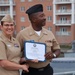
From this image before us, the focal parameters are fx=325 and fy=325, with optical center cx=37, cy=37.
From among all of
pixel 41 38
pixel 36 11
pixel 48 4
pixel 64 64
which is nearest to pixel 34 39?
pixel 41 38

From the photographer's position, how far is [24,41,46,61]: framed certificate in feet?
9.07

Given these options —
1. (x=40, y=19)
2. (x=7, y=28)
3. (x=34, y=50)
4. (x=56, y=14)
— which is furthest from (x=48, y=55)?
(x=56, y=14)

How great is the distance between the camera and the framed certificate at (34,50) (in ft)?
9.07

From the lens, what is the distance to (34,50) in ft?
9.14

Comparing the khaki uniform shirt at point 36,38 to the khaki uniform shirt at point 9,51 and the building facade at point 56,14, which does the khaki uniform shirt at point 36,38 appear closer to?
the khaki uniform shirt at point 9,51

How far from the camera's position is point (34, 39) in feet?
9.36

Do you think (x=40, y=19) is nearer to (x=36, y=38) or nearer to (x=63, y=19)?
(x=36, y=38)

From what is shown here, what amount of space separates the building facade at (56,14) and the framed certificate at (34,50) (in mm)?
37116

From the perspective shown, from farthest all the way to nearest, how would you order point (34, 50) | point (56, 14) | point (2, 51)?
point (56, 14), point (34, 50), point (2, 51)

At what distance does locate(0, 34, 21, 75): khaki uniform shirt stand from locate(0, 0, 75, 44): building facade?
37229 millimetres

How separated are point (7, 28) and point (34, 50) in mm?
304

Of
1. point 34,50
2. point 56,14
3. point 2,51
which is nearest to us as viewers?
point 2,51

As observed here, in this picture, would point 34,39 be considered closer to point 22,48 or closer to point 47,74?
point 22,48

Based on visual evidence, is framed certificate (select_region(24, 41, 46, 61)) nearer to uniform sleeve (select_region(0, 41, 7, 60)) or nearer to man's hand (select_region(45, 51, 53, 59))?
man's hand (select_region(45, 51, 53, 59))
